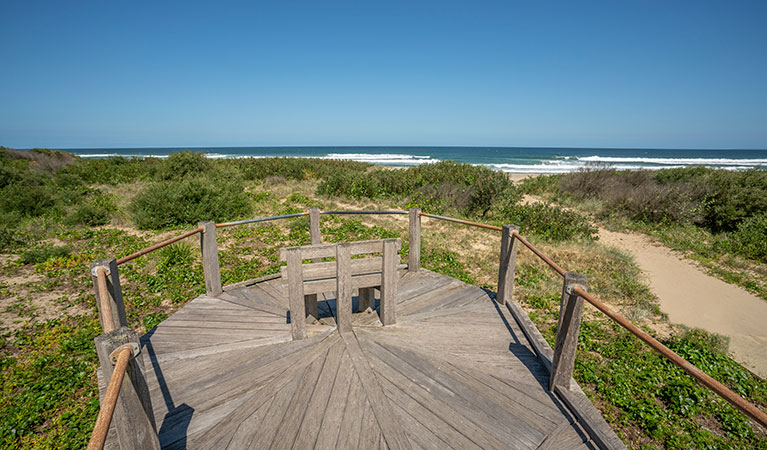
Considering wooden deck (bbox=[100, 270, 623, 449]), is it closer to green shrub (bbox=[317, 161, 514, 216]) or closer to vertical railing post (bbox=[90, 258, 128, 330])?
vertical railing post (bbox=[90, 258, 128, 330])

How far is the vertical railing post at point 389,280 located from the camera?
4.01m

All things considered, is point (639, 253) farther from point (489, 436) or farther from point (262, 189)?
point (262, 189)

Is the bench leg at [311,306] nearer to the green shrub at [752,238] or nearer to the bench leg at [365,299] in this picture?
the bench leg at [365,299]

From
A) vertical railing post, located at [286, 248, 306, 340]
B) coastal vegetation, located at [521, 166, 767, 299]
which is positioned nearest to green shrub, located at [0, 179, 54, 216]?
vertical railing post, located at [286, 248, 306, 340]

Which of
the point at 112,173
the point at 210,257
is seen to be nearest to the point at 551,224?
the point at 210,257

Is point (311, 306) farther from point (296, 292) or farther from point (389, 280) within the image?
point (389, 280)

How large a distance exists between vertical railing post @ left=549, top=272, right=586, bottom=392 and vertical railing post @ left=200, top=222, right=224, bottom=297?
4.31 m

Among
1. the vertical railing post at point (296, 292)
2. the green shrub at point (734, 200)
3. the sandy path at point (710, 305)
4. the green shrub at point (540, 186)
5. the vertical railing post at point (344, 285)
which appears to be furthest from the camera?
the green shrub at point (540, 186)

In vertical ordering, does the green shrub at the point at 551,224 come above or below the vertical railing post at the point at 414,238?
below

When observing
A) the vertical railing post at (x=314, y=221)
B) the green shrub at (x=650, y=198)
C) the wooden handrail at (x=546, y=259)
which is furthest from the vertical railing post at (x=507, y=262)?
the green shrub at (x=650, y=198)

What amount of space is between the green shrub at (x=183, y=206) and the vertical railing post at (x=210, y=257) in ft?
23.4

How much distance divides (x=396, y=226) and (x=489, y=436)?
9.38 m

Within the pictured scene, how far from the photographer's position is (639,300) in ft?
23.9

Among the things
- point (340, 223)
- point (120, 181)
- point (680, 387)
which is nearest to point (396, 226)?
point (340, 223)
